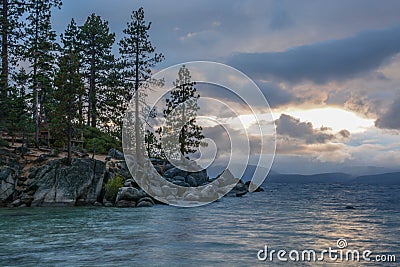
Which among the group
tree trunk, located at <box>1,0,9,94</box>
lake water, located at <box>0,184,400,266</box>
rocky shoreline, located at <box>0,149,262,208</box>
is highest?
tree trunk, located at <box>1,0,9,94</box>

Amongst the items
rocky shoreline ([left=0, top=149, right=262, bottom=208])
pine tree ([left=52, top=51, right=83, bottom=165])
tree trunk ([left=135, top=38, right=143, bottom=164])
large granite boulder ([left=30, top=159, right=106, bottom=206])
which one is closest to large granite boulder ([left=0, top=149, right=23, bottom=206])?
rocky shoreline ([left=0, top=149, right=262, bottom=208])

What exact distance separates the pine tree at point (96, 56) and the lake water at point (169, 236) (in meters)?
Answer: 30.9

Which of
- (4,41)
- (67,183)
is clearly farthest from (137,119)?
(4,41)

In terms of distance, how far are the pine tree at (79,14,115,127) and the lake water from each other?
30931 mm

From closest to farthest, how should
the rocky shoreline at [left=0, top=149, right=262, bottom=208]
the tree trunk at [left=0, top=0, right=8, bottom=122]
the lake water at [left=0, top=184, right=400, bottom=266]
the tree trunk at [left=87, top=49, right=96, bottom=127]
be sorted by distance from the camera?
the lake water at [left=0, top=184, right=400, bottom=266], the rocky shoreline at [left=0, top=149, right=262, bottom=208], the tree trunk at [left=0, top=0, right=8, bottom=122], the tree trunk at [left=87, top=49, right=96, bottom=127]

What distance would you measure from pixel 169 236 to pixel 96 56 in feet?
151

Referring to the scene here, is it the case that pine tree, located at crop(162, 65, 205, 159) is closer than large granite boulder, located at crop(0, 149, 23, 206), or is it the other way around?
large granite boulder, located at crop(0, 149, 23, 206)

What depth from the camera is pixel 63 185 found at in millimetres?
34000

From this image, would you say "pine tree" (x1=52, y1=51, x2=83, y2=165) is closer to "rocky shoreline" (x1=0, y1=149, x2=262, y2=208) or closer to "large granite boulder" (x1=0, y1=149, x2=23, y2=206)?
"rocky shoreline" (x1=0, y1=149, x2=262, y2=208)

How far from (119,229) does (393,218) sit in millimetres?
19293

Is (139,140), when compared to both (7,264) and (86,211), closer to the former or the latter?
(86,211)

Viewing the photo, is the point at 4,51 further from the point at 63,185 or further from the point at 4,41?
the point at 63,185

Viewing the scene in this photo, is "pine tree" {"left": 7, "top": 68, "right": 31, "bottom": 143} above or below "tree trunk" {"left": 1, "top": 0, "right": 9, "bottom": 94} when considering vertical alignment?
below

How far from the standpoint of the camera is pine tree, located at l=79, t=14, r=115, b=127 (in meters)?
58.7
